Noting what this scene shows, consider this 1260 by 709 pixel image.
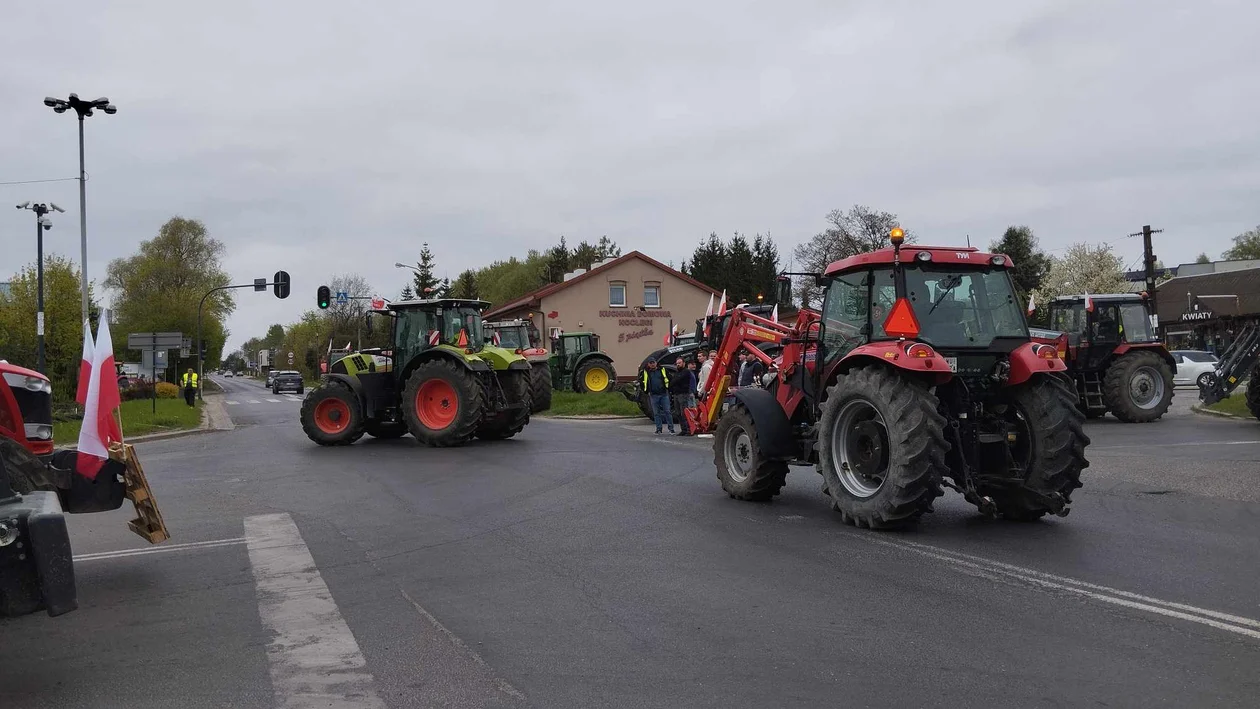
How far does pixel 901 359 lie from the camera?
7969 mm

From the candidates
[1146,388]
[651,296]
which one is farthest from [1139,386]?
[651,296]

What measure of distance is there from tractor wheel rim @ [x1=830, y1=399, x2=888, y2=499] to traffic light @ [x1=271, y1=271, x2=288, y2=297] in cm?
3120

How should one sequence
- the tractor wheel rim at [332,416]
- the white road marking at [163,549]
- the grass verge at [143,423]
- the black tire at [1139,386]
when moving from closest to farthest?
1. the white road marking at [163,549]
2. the tractor wheel rim at [332,416]
3. the black tire at [1139,386]
4. the grass verge at [143,423]

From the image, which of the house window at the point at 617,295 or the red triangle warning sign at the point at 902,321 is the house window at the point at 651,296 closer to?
the house window at the point at 617,295

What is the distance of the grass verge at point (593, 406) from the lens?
1057 inches

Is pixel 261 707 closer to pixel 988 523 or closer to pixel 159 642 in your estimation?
pixel 159 642

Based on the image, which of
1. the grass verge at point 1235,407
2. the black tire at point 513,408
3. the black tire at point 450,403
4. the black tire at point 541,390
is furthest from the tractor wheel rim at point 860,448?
the black tire at point 541,390

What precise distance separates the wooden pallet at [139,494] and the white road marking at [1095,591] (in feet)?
17.0

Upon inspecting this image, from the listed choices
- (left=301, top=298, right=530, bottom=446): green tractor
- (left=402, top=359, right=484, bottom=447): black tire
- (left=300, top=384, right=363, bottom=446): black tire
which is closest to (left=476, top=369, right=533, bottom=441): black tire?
(left=301, top=298, right=530, bottom=446): green tractor

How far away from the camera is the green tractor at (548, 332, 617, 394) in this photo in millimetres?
35156

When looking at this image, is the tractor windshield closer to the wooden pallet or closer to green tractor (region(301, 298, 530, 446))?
the wooden pallet

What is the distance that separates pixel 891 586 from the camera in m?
6.30

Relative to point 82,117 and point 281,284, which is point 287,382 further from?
point 82,117

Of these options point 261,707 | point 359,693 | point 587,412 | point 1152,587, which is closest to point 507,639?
point 359,693
